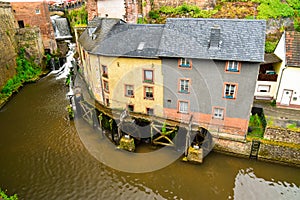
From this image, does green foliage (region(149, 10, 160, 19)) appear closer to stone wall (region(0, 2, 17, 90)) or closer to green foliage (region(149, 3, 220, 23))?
green foliage (region(149, 3, 220, 23))

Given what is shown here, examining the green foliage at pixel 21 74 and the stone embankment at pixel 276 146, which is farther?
the green foliage at pixel 21 74

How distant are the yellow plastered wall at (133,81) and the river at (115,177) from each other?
17.6 feet

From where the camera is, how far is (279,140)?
61.5 ft

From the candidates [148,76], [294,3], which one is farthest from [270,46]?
[148,76]

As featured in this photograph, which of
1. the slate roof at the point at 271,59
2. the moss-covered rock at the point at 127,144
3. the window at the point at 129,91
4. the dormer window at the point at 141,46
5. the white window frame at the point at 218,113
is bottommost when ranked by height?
the moss-covered rock at the point at 127,144

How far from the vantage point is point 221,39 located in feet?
59.7

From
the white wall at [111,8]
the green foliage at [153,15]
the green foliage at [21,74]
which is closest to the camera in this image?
the white wall at [111,8]

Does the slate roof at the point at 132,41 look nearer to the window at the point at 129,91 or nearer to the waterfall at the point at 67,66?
the window at the point at 129,91

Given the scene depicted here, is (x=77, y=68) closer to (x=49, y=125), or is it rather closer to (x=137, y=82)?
(x=49, y=125)

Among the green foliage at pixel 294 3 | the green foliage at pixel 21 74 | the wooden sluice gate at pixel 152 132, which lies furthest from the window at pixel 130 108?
the green foliage at pixel 294 3

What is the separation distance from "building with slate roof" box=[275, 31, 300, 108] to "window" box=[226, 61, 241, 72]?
6.91 meters

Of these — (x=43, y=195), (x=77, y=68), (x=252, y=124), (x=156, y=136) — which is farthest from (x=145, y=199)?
(x=77, y=68)

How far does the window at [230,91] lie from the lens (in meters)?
18.6

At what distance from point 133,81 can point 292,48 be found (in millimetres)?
15154
